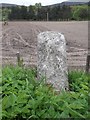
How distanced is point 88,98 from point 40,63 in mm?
1171

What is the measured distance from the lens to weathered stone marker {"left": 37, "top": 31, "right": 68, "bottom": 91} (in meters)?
3.73

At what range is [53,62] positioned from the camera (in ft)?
12.3

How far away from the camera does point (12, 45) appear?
384 inches

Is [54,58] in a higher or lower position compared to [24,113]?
higher

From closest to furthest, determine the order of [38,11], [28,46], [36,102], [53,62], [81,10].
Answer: [36,102] → [53,62] → [81,10] → [38,11] → [28,46]

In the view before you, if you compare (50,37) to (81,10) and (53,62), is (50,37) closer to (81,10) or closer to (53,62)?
(53,62)

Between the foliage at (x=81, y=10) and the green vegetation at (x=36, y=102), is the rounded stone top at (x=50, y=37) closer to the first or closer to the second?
the green vegetation at (x=36, y=102)

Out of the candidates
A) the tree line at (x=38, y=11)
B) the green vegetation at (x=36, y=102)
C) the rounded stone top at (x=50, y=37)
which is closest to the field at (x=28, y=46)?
the tree line at (x=38, y=11)

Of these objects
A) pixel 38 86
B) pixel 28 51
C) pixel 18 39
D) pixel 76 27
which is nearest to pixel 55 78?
pixel 38 86

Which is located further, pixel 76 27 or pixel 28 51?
pixel 76 27

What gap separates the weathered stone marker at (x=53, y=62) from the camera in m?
3.73

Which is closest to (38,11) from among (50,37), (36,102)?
(50,37)

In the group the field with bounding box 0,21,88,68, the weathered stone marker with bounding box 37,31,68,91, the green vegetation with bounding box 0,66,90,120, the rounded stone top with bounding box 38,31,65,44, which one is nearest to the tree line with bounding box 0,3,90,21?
the field with bounding box 0,21,88,68

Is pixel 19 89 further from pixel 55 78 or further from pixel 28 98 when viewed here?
pixel 55 78
